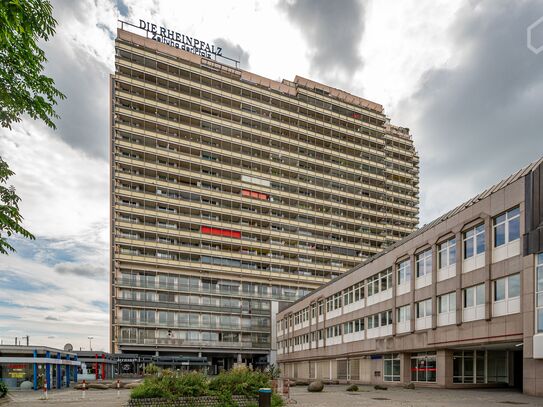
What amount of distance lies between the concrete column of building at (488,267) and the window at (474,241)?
23.8 inches

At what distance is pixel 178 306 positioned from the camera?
73.5 m

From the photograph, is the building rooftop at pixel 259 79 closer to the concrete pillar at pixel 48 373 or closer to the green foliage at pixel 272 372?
the concrete pillar at pixel 48 373

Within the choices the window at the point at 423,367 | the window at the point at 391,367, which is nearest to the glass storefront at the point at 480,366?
the window at the point at 423,367

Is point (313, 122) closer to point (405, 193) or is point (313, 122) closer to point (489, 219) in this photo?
point (405, 193)

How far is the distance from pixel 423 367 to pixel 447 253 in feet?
30.0

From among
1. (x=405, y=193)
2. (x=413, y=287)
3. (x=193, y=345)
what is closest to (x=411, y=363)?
(x=413, y=287)

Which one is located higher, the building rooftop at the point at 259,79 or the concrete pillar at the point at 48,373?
the building rooftop at the point at 259,79

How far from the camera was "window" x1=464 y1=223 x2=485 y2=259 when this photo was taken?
85.4 feet

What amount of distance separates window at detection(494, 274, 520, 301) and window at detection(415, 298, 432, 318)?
6.72 m

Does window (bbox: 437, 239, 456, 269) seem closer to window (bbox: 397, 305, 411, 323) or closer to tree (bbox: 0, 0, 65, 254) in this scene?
window (bbox: 397, 305, 411, 323)

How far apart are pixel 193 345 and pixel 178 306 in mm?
6894

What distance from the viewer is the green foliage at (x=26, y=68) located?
10555 millimetres

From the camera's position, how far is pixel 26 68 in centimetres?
1168

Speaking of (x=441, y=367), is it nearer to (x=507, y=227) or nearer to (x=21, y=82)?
(x=507, y=227)
